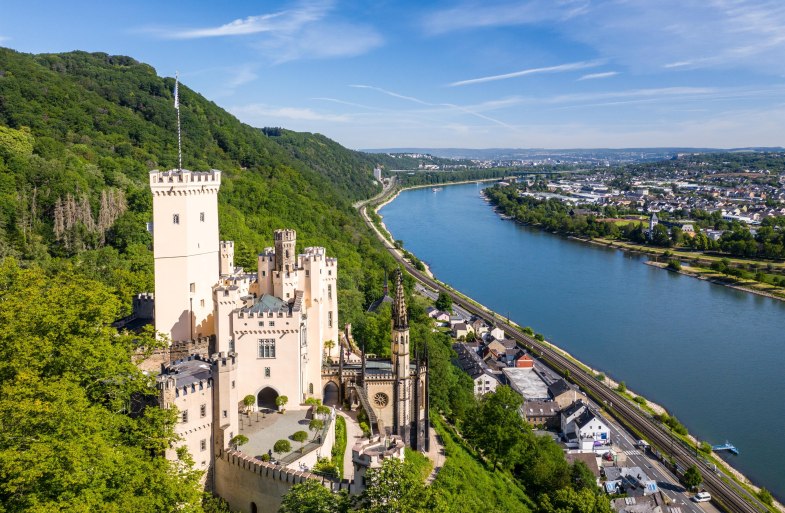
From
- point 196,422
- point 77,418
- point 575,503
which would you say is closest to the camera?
point 77,418

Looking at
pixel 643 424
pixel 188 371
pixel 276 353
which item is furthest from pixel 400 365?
pixel 643 424

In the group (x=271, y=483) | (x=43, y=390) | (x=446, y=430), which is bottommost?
(x=446, y=430)

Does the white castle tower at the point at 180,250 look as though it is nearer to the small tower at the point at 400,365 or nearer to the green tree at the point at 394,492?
the small tower at the point at 400,365

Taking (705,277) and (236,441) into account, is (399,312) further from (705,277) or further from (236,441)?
(705,277)

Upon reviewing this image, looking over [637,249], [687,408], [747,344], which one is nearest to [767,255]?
[637,249]

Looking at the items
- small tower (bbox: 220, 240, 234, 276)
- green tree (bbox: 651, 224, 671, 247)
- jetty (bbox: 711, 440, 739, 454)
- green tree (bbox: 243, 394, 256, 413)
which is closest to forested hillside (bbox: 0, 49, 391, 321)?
small tower (bbox: 220, 240, 234, 276)

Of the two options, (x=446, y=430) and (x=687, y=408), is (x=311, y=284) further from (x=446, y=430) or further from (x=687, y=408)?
(x=687, y=408)
